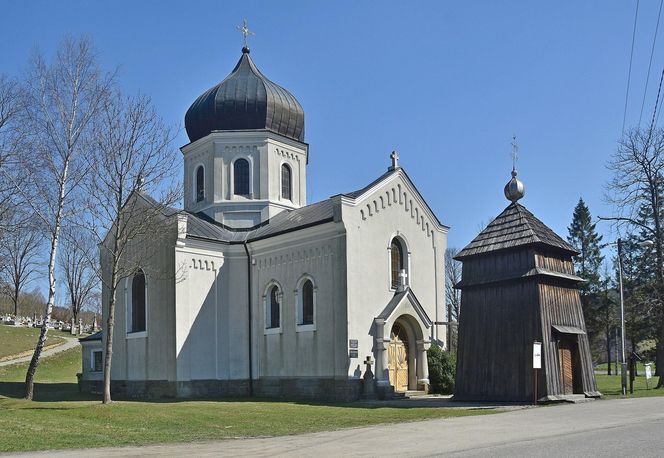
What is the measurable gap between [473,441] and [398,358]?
1608cm

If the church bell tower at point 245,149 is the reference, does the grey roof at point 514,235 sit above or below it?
below

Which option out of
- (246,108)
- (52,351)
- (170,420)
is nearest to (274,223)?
(246,108)

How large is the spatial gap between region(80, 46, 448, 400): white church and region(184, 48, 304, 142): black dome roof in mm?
69

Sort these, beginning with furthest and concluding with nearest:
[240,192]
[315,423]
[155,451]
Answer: [240,192], [315,423], [155,451]

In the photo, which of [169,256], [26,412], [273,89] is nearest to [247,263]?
[169,256]

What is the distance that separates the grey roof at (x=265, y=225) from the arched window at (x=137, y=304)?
11.8ft

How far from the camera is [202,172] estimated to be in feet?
119

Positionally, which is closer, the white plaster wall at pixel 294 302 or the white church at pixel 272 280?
the white plaster wall at pixel 294 302

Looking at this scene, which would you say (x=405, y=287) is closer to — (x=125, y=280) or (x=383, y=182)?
(x=383, y=182)

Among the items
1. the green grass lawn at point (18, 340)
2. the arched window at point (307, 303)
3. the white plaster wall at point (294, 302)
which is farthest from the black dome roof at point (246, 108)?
the green grass lawn at point (18, 340)

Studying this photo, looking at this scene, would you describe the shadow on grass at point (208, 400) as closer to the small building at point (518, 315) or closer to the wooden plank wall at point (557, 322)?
the small building at point (518, 315)

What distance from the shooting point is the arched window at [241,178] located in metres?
35.1

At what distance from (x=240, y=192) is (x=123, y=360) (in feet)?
31.5

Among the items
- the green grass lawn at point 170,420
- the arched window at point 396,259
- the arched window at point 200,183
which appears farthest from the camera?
the arched window at point 200,183
